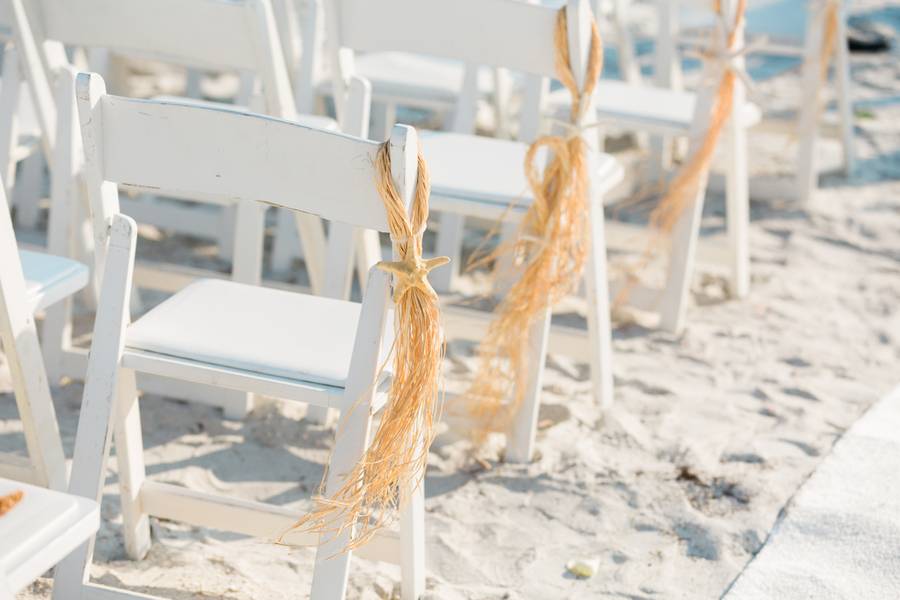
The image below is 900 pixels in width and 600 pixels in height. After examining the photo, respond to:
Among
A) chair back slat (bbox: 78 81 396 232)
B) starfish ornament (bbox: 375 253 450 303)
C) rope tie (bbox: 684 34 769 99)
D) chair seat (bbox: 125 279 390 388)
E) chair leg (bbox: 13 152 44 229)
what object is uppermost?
rope tie (bbox: 684 34 769 99)

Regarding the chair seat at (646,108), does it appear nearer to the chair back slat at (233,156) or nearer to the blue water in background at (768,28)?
the chair back slat at (233,156)

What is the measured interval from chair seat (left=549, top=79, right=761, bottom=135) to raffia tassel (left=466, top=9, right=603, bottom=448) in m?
0.75

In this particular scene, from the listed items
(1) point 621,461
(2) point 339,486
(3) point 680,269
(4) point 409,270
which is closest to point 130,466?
(2) point 339,486

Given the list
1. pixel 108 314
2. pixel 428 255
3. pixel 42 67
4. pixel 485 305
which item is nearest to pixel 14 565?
pixel 108 314

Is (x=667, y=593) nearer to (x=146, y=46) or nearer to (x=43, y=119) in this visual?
(x=146, y=46)

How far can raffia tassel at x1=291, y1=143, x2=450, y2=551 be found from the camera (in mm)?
Answer: 1958

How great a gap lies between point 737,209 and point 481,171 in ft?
4.22

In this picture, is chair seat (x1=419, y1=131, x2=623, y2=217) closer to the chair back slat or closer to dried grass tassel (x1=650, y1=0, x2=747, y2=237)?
dried grass tassel (x1=650, y1=0, x2=747, y2=237)

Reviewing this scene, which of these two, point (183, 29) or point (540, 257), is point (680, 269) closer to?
point (540, 257)

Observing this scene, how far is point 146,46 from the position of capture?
2734mm

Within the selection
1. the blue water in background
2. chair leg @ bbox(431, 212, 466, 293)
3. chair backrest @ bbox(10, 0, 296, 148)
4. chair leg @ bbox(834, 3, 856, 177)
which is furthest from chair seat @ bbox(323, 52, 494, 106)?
the blue water in background

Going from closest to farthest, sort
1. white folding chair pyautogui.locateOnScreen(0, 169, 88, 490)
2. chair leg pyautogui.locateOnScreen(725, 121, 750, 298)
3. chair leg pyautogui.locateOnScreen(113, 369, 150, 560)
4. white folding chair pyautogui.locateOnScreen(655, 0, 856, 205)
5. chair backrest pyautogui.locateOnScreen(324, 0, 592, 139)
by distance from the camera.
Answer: white folding chair pyautogui.locateOnScreen(0, 169, 88, 490)
chair leg pyautogui.locateOnScreen(113, 369, 150, 560)
chair backrest pyautogui.locateOnScreen(324, 0, 592, 139)
chair leg pyautogui.locateOnScreen(725, 121, 750, 298)
white folding chair pyautogui.locateOnScreen(655, 0, 856, 205)

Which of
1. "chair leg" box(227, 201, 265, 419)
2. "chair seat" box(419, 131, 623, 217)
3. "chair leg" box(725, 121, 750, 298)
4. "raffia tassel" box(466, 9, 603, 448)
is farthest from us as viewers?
"chair leg" box(725, 121, 750, 298)

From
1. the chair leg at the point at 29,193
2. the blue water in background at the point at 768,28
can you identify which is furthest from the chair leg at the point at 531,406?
the blue water in background at the point at 768,28
